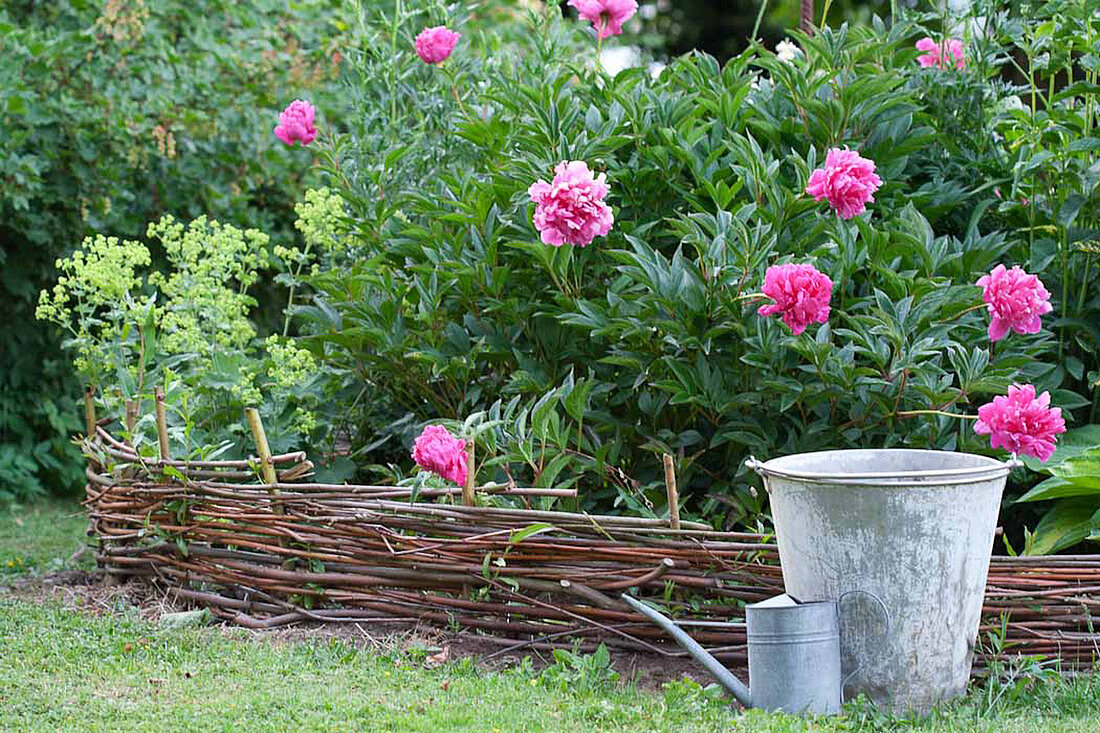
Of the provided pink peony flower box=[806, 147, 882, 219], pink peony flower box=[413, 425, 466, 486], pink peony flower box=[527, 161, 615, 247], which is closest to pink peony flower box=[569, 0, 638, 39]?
pink peony flower box=[527, 161, 615, 247]

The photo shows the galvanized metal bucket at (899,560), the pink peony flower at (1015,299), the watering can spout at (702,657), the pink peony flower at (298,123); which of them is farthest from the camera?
the pink peony flower at (298,123)

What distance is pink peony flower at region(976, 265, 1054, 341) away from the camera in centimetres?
306

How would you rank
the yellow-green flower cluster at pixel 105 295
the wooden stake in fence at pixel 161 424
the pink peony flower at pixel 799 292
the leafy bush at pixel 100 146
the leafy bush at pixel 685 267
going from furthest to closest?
the leafy bush at pixel 100 146 < the yellow-green flower cluster at pixel 105 295 < the wooden stake in fence at pixel 161 424 < the leafy bush at pixel 685 267 < the pink peony flower at pixel 799 292

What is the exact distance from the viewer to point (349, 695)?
286cm

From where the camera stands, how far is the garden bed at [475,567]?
3.03 metres

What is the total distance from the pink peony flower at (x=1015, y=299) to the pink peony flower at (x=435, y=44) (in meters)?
1.93

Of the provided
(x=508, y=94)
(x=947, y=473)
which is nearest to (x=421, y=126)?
(x=508, y=94)

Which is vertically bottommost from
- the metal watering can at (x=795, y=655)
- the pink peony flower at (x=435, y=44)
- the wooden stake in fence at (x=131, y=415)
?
the metal watering can at (x=795, y=655)

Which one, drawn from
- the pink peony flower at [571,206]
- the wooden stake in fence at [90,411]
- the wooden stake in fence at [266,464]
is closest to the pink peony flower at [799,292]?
the pink peony flower at [571,206]

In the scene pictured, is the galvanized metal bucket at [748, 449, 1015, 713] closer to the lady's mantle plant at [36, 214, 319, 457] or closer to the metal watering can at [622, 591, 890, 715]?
the metal watering can at [622, 591, 890, 715]

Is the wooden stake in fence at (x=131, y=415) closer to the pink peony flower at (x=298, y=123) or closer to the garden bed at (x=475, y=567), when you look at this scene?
the garden bed at (x=475, y=567)

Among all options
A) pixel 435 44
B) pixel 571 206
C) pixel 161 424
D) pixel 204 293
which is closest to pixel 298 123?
pixel 435 44

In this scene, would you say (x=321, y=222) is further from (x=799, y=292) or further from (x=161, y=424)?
(x=799, y=292)

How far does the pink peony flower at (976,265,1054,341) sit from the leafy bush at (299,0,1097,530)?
0.48 feet
